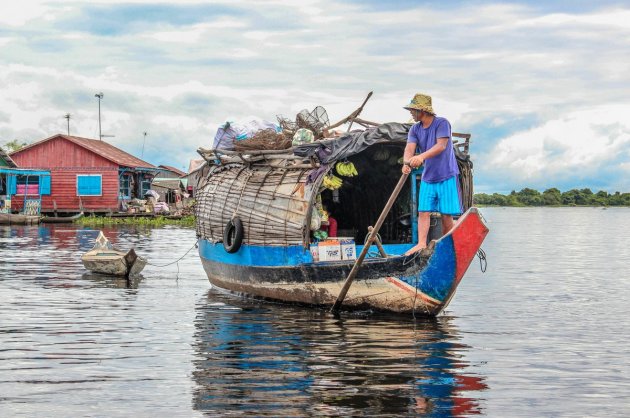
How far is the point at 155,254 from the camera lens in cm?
2464

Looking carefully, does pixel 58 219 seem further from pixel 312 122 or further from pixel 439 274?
pixel 439 274

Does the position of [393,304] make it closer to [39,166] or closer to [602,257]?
[602,257]

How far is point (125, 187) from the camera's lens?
49.4m

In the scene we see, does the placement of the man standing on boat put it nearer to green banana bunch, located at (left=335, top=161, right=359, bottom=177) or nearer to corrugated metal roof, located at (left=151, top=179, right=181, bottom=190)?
green banana bunch, located at (left=335, top=161, right=359, bottom=177)

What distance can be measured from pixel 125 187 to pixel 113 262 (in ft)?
108

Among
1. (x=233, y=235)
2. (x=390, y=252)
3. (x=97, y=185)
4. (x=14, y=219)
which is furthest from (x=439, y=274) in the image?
(x=97, y=185)

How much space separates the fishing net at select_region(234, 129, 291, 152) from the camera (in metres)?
13.3

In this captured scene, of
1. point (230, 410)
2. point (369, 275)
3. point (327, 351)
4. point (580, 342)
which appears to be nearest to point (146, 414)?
point (230, 410)

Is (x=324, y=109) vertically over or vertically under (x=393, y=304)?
over

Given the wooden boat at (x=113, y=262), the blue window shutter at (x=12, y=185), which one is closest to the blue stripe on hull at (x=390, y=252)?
the wooden boat at (x=113, y=262)

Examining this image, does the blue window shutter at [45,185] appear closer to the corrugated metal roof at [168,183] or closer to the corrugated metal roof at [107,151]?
the corrugated metal roof at [107,151]

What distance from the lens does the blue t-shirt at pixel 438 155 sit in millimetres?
10914

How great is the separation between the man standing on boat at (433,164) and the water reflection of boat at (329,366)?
4.59 ft

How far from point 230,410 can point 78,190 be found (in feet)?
133
